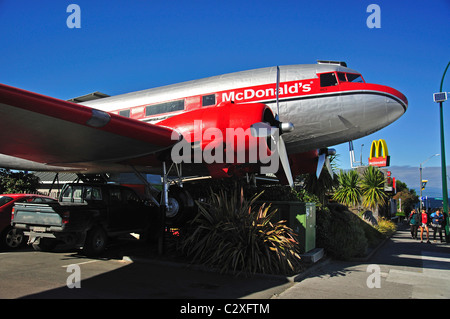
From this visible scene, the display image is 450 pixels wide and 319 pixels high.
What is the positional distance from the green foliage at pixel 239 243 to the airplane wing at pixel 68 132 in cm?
242

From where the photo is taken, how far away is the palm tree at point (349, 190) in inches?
869

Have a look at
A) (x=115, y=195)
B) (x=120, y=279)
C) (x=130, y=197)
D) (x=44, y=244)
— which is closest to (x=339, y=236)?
(x=130, y=197)

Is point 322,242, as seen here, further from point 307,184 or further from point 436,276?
point 307,184

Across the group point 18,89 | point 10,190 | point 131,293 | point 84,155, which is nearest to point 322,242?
point 131,293

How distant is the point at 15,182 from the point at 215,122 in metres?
14.9

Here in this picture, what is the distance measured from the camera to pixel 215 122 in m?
8.24

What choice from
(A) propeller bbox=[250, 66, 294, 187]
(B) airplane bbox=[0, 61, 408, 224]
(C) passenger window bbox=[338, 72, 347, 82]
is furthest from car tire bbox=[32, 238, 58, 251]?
(C) passenger window bbox=[338, 72, 347, 82]

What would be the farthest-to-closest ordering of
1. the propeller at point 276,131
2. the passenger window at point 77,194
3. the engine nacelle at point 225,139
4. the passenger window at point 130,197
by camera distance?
the passenger window at point 130,197 → the passenger window at point 77,194 → the engine nacelle at point 225,139 → the propeller at point 276,131

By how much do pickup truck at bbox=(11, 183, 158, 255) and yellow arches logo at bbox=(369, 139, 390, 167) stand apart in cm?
2875

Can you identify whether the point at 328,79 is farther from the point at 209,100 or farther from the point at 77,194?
the point at 77,194

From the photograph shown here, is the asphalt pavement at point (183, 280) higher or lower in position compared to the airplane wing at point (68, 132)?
lower

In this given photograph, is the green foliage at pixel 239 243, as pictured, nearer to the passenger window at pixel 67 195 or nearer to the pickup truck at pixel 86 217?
the pickup truck at pixel 86 217

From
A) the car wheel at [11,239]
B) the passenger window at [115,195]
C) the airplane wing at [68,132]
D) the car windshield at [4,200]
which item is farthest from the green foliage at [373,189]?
the car windshield at [4,200]
